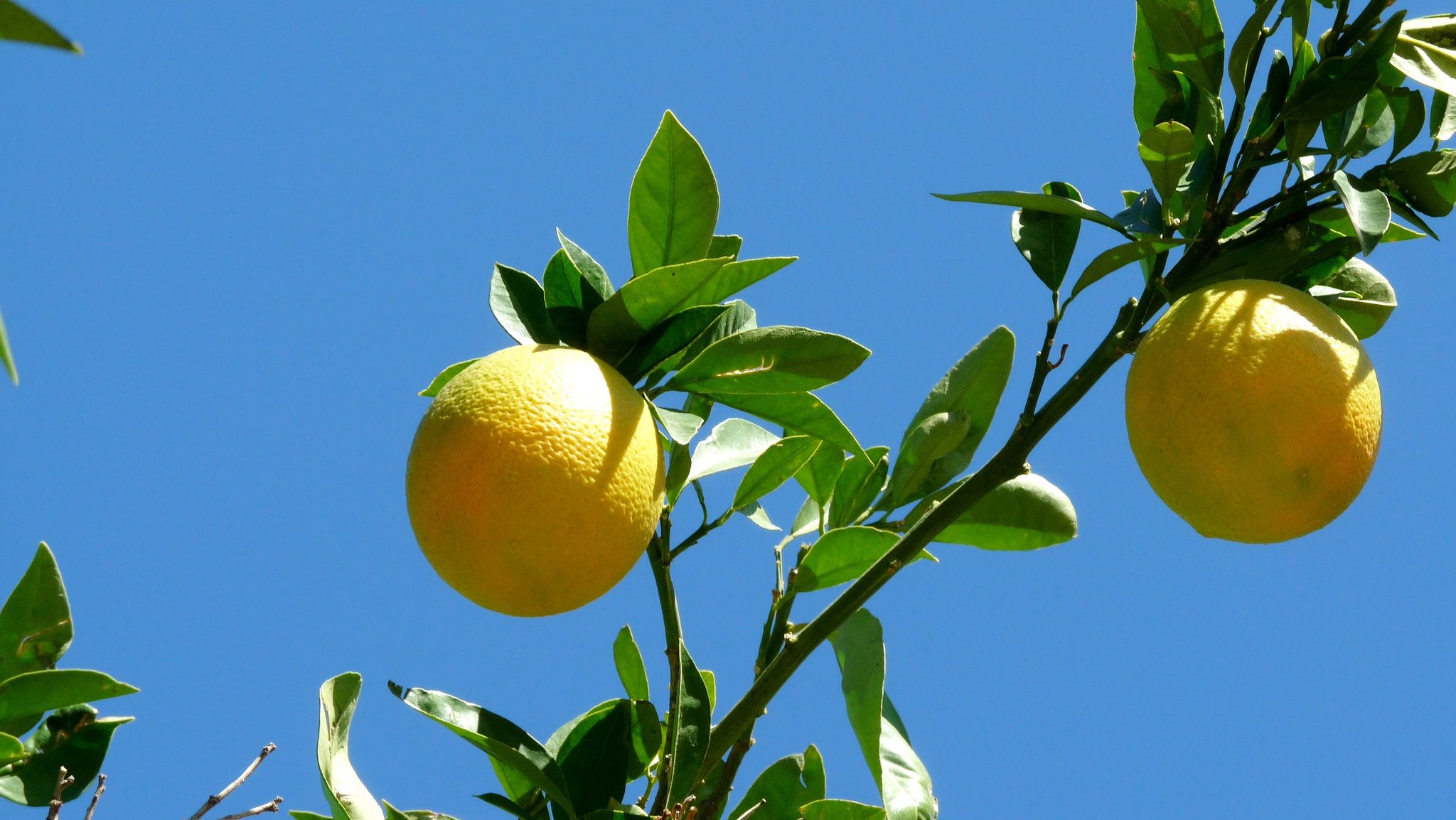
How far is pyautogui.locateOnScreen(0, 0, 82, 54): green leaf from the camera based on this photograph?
1.99 ft

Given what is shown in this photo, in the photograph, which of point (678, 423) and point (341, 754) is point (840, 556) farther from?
point (341, 754)

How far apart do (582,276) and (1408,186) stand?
914mm

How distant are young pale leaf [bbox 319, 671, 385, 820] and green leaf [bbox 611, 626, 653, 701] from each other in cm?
32

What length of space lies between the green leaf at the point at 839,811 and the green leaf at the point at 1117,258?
2.07ft

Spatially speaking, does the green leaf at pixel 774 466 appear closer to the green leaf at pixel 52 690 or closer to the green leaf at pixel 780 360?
the green leaf at pixel 780 360

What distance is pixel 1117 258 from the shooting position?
1273mm

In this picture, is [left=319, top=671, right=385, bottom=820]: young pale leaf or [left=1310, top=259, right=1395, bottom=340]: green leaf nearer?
[left=319, top=671, right=385, bottom=820]: young pale leaf

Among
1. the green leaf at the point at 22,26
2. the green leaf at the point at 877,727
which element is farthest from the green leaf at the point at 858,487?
the green leaf at the point at 22,26

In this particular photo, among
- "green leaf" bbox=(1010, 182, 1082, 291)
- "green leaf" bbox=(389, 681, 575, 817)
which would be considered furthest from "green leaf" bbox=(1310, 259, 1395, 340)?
"green leaf" bbox=(389, 681, 575, 817)

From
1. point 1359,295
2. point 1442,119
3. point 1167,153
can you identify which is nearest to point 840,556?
point 1167,153

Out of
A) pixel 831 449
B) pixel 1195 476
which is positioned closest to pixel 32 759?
pixel 831 449

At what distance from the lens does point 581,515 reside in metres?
1.21

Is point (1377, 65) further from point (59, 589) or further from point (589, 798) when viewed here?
point (59, 589)

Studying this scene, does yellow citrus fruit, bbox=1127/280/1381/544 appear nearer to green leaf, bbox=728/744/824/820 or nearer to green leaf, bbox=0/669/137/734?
green leaf, bbox=728/744/824/820
